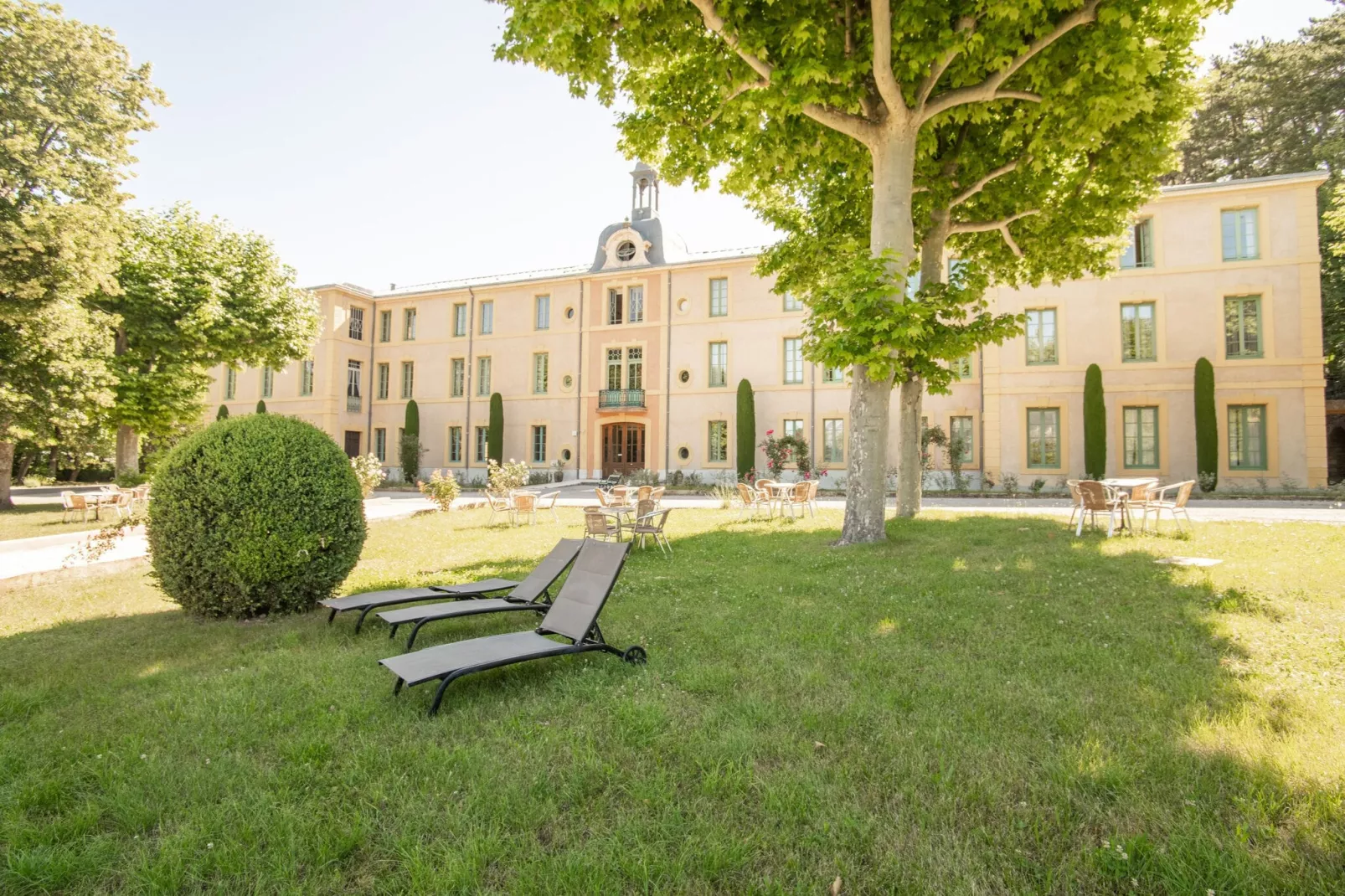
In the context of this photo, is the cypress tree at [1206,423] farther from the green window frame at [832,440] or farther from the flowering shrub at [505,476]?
the flowering shrub at [505,476]

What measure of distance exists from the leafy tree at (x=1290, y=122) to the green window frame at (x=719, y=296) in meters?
15.7

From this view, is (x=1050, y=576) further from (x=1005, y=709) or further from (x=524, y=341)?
(x=524, y=341)

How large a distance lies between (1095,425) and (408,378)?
27.8 meters

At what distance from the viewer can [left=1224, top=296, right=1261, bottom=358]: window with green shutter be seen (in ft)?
62.0

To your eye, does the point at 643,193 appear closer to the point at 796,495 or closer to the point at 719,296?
the point at 719,296

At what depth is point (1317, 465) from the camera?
59.2 ft

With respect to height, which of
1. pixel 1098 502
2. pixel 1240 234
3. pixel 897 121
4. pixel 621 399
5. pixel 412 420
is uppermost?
pixel 1240 234

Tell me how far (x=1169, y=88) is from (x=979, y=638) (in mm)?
9084

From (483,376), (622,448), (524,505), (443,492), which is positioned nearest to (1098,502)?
(524,505)

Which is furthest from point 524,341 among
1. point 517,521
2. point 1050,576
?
point 1050,576

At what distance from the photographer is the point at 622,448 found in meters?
27.4

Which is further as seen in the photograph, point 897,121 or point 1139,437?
point 1139,437

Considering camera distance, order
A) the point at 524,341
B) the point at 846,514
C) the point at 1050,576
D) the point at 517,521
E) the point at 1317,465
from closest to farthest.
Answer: the point at 1050,576
the point at 846,514
the point at 517,521
the point at 1317,465
the point at 524,341

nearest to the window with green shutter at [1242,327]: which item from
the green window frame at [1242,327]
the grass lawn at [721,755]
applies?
the green window frame at [1242,327]
